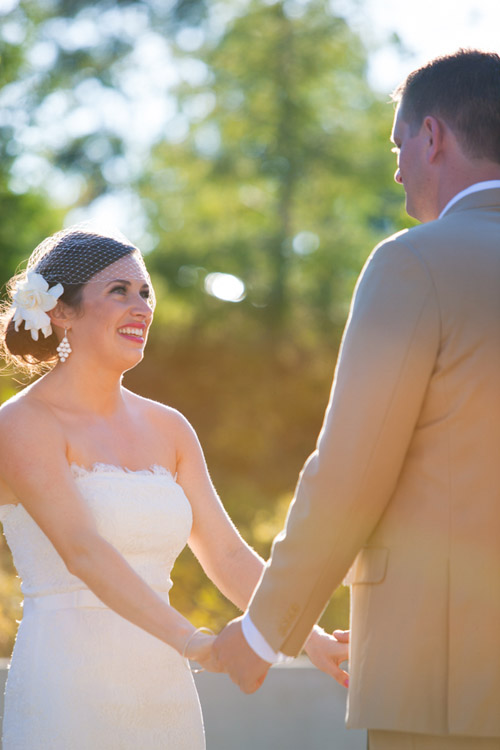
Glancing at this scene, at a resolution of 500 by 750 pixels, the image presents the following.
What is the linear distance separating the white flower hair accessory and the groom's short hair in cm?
157

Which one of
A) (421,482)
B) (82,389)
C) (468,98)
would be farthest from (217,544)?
(468,98)

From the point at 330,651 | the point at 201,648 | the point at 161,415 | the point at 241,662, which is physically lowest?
the point at 330,651

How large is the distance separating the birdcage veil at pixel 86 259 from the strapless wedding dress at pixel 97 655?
0.69 meters

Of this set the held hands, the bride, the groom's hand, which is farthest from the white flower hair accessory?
the groom's hand

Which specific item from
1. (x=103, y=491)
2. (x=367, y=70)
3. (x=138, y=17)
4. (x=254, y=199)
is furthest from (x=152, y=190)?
(x=103, y=491)

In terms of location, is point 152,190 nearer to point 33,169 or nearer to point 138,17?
point 33,169

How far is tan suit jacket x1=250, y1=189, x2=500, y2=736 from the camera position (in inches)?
88.7

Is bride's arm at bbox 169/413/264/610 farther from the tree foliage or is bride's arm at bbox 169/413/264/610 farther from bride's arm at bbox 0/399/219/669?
the tree foliage

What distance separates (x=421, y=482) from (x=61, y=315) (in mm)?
1693

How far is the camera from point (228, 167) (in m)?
16.9

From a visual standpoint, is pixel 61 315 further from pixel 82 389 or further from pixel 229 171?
pixel 229 171

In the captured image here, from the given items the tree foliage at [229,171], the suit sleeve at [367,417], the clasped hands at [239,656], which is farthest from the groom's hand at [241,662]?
the tree foliage at [229,171]

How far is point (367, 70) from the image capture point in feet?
57.9

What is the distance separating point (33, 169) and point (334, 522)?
1511 cm
